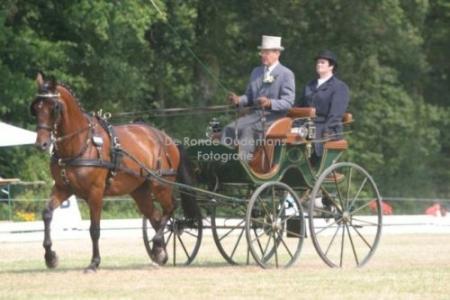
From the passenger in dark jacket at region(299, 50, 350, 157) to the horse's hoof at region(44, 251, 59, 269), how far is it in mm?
3028

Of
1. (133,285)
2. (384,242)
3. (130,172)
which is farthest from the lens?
(384,242)

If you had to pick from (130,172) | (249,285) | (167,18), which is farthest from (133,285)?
(167,18)

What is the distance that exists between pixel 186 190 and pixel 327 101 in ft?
5.90

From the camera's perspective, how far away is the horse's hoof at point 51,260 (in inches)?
529

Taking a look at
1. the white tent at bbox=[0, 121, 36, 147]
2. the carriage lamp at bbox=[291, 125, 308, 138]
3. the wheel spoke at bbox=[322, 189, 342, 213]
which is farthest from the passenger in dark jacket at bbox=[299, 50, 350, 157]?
the white tent at bbox=[0, 121, 36, 147]

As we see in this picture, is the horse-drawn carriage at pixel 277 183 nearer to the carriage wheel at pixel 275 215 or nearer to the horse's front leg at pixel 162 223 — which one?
the carriage wheel at pixel 275 215

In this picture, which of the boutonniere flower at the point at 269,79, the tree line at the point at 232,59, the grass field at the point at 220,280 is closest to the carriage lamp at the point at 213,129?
the boutonniere flower at the point at 269,79

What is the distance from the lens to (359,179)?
119ft

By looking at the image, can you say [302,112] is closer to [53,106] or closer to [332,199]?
[332,199]

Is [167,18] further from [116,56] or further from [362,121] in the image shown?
[362,121]

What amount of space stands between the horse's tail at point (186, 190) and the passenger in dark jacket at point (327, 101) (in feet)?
4.59

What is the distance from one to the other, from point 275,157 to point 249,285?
2617mm

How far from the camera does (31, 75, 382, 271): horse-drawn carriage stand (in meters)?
13.3

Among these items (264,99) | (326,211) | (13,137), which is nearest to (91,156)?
(264,99)
